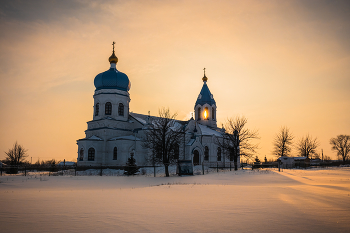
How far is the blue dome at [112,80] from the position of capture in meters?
45.1

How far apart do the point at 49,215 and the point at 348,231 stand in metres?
6.72

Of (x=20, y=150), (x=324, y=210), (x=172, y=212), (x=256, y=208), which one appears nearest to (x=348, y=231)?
(x=324, y=210)

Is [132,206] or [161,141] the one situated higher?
[161,141]

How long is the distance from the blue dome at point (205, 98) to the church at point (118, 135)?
879cm

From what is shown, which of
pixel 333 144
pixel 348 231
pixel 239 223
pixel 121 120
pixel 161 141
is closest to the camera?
pixel 348 231

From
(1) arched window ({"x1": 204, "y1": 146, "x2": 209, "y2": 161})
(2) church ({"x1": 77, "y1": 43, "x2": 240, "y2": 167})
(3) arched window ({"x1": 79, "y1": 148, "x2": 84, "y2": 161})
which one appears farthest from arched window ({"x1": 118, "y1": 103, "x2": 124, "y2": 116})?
(1) arched window ({"x1": 204, "y1": 146, "x2": 209, "y2": 161})

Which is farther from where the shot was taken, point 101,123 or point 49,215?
point 101,123

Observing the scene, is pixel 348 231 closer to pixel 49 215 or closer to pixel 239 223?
pixel 239 223

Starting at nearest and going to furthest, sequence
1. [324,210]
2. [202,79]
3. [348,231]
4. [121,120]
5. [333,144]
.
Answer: [348,231], [324,210], [121,120], [202,79], [333,144]

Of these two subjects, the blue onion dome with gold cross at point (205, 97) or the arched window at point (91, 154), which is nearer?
the arched window at point (91, 154)

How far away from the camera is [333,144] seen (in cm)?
8781

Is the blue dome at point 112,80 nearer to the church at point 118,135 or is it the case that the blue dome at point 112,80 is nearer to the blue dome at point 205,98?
the church at point 118,135

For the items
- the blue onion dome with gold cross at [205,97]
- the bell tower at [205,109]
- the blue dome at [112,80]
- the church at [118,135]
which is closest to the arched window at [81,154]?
the church at [118,135]

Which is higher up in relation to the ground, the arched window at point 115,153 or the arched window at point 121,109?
the arched window at point 121,109
